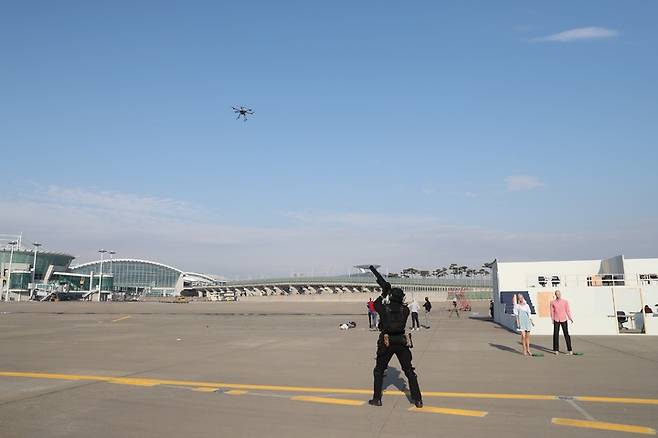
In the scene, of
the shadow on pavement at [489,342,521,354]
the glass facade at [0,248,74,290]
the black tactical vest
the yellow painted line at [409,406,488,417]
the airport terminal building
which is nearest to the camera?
the yellow painted line at [409,406,488,417]

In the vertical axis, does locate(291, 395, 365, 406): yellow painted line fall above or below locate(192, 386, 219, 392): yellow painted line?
above

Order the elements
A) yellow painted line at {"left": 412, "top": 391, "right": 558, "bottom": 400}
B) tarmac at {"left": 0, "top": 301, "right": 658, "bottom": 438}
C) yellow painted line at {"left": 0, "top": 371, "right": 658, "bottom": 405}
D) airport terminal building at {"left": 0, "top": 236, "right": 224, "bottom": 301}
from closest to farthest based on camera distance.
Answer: tarmac at {"left": 0, "top": 301, "right": 658, "bottom": 438} → yellow painted line at {"left": 0, "top": 371, "right": 658, "bottom": 405} → yellow painted line at {"left": 412, "top": 391, "right": 558, "bottom": 400} → airport terminal building at {"left": 0, "top": 236, "right": 224, "bottom": 301}

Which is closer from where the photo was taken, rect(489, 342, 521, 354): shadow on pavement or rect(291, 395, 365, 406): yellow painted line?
rect(291, 395, 365, 406): yellow painted line

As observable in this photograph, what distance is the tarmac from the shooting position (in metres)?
5.83

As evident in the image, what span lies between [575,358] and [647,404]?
5.59m

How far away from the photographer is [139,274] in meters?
193

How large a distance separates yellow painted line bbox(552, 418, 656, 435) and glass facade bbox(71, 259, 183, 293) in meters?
191

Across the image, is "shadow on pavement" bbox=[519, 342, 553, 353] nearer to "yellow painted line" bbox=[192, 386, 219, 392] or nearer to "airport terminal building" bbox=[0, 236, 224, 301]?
"yellow painted line" bbox=[192, 386, 219, 392]

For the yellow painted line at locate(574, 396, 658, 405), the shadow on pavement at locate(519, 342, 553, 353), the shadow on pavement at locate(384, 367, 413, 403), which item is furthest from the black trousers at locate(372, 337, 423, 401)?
the shadow on pavement at locate(519, 342, 553, 353)

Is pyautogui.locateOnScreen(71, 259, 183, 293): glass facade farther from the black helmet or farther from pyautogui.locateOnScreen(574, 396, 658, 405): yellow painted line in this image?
pyautogui.locateOnScreen(574, 396, 658, 405): yellow painted line

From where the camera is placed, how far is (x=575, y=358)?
12164 millimetres

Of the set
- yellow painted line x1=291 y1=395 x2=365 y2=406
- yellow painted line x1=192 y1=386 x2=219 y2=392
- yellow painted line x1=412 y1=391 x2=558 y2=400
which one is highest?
yellow painted line x1=412 y1=391 x2=558 y2=400

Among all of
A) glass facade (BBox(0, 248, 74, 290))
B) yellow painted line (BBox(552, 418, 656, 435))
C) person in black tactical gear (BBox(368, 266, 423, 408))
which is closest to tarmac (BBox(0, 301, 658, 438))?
yellow painted line (BBox(552, 418, 656, 435))

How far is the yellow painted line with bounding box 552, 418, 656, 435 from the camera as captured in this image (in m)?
5.57
